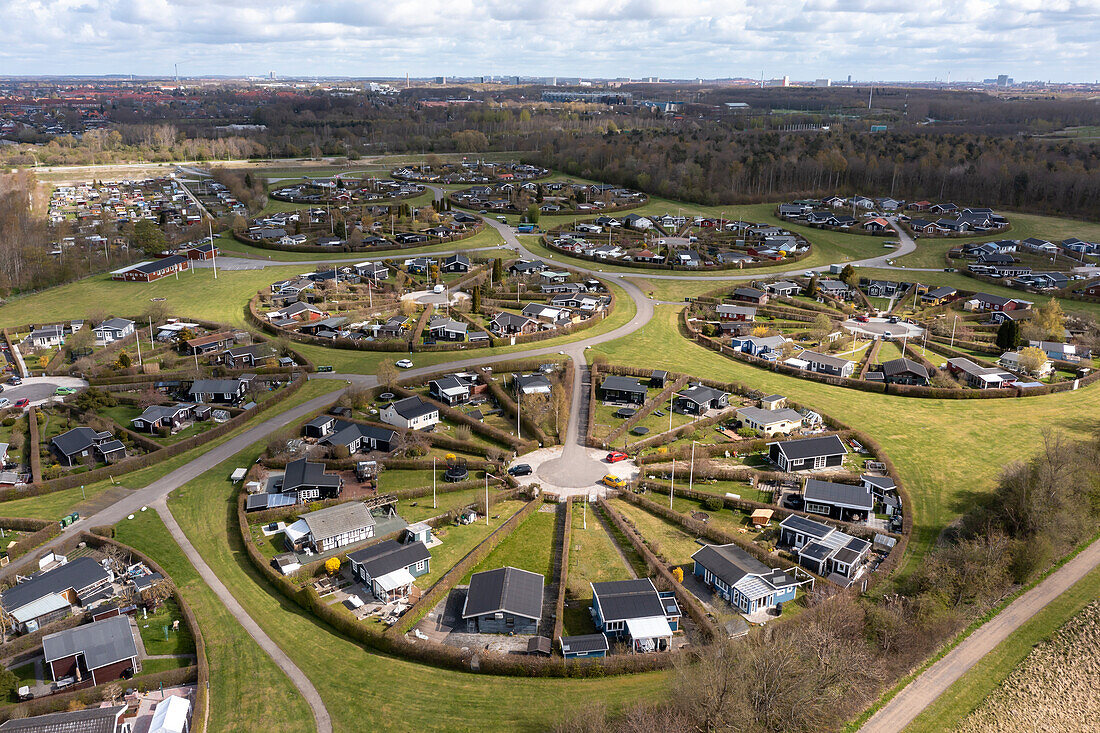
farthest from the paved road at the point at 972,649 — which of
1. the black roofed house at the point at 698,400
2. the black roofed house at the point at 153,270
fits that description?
the black roofed house at the point at 153,270

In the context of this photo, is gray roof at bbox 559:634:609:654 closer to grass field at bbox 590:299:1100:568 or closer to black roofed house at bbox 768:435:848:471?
grass field at bbox 590:299:1100:568

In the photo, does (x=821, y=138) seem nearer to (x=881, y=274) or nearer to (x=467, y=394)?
(x=881, y=274)

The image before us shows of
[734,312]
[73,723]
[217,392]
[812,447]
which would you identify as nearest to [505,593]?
[73,723]

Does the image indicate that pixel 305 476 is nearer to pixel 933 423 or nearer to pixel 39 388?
pixel 39 388

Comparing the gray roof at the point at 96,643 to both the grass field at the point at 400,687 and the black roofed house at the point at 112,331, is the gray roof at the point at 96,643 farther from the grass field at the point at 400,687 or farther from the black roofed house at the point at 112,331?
the black roofed house at the point at 112,331

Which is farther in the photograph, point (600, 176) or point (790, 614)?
point (600, 176)

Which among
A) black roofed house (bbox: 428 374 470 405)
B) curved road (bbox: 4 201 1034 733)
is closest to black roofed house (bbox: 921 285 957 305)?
curved road (bbox: 4 201 1034 733)

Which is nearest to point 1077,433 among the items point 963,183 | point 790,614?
point 790,614
